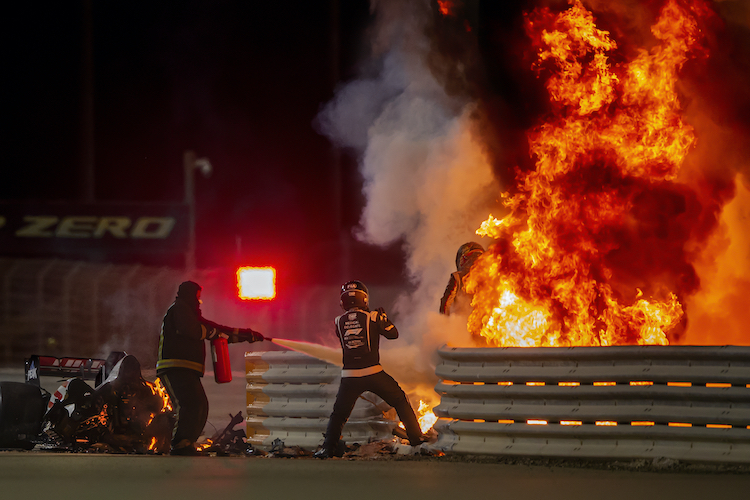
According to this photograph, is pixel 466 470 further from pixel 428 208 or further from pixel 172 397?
pixel 428 208

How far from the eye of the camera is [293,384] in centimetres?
855

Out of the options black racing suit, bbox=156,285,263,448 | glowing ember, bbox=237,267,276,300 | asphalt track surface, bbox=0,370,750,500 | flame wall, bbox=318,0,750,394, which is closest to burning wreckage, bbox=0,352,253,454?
black racing suit, bbox=156,285,263,448

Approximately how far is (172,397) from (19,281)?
10.8 meters

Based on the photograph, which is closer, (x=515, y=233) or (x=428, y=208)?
(x=515, y=233)

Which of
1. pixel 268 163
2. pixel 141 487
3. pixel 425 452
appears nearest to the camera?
pixel 141 487

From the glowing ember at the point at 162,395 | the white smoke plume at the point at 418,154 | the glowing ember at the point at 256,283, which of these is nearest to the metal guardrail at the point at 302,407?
the glowing ember at the point at 162,395

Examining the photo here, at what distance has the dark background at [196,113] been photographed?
23.3 metres

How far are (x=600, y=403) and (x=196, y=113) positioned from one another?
19908mm

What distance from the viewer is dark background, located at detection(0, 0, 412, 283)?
23.3 m

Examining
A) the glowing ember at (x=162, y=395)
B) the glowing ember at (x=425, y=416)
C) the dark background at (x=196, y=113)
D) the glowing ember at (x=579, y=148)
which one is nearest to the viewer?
the glowing ember at (x=425, y=416)

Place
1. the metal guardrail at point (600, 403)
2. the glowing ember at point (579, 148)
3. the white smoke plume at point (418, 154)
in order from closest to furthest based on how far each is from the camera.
A: the metal guardrail at point (600, 403), the glowing ember at point (579, 148), the white smoke plume at point (418, 154)

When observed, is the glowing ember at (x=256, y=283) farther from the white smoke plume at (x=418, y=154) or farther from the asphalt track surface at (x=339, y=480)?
the asphalt track surface at (x=339, y=480)

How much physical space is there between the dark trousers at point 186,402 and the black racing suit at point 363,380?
137 cm

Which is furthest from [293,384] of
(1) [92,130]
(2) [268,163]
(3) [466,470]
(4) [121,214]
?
(1) [92,130]
